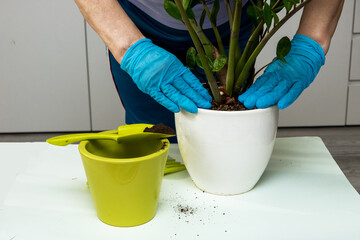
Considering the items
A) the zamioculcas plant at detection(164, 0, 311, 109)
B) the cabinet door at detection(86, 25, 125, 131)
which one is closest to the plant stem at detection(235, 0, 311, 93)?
the zamioculcas plant at detection(164, 0, 311, 109)

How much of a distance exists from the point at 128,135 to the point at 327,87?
5.82ft

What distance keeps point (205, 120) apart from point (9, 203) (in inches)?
12.1

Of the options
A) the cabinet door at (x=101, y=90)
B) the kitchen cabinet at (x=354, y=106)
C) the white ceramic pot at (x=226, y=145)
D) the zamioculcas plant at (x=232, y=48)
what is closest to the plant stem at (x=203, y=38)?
the zamioculcas plant at (x=232, y=48)

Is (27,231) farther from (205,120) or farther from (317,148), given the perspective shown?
(317,148)

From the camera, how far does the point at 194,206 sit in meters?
0.59

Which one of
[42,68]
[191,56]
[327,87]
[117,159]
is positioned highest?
[191,56]

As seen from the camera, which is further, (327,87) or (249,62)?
(327,87)

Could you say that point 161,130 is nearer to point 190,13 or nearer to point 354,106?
point 190,13

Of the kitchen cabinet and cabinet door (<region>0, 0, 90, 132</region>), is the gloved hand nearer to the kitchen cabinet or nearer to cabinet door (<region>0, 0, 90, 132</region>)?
cabinet door (<region>0, 0, 90, 132</region>)

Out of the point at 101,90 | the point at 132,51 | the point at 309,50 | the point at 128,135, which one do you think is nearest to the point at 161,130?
the point at 128,135

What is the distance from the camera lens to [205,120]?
0.58 m

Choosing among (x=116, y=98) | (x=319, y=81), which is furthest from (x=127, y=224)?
(x=319, y=81)

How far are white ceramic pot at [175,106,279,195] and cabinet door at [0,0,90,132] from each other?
1486mm

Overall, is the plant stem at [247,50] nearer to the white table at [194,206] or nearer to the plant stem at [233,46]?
the plant stem at [233,46]
